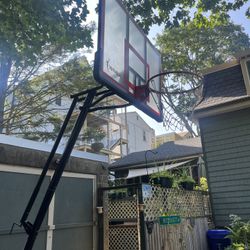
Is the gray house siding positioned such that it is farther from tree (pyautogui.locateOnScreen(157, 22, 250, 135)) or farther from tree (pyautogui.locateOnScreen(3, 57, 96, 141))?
tree (pyautogui.locateOnScreen(157, 22, 250, 135))

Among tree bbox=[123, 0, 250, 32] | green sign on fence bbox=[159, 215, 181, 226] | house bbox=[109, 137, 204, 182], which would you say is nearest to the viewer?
green sign on fence bbox=[159, 215, 181, 226]

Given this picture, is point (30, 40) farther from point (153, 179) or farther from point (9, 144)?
point (153, 179)

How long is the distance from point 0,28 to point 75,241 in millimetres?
4709

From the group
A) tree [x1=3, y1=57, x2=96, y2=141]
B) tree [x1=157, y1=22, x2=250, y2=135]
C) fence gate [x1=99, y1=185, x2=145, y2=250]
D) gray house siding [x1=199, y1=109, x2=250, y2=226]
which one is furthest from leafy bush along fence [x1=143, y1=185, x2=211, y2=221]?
tree [x1=157, y1=22, x2=250, y2=135]

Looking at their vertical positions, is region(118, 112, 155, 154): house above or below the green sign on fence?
above

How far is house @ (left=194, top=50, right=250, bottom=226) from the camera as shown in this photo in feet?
24.2

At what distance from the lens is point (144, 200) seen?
5.19m

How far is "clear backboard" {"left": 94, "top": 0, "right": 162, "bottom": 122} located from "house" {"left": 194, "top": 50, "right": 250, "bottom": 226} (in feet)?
12.0

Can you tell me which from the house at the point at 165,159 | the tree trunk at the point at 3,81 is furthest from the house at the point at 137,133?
the tree trunk at the point at 3,81

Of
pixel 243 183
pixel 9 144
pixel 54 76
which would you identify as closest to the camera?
pixel 9 144

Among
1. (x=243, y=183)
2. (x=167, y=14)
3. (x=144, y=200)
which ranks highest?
(x=167, y=14)

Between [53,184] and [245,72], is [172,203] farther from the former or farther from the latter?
[245,72]

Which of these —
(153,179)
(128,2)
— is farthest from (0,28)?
(153,179)

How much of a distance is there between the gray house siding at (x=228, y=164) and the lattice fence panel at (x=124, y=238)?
3280 millimetres
